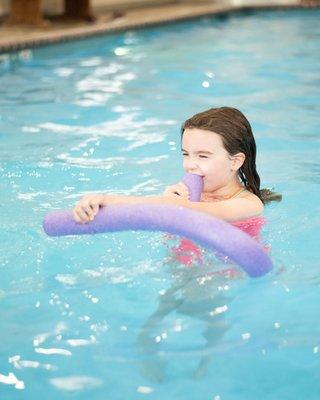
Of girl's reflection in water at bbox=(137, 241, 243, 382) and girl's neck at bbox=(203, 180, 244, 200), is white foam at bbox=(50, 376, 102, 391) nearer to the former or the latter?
girl's reflection in water at bbox=(137, 241, 243, 382)

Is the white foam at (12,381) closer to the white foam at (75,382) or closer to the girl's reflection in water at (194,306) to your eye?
the white foam at (75,382)

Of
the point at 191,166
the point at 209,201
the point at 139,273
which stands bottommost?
the point at 139,273

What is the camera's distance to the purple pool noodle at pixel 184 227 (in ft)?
9.40

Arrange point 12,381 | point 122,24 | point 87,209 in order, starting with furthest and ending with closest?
point 122,24 < point 87,209 < point 12,381

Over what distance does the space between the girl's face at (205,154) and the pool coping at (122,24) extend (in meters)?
8.05

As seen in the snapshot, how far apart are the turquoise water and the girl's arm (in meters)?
0.31

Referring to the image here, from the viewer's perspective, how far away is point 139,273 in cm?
379

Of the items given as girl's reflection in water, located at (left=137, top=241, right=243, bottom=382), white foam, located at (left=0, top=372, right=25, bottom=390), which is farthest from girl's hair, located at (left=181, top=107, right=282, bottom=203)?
white foam, located at (left=0, top=372, right=25, bottom=390)

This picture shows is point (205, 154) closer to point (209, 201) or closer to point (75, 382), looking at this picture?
point (209, 201)

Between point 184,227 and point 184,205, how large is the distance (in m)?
0.32

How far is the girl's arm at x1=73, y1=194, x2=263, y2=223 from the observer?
3006 mm

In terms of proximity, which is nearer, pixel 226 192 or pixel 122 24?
pixel 226 192

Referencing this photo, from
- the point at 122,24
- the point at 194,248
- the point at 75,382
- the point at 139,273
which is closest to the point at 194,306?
the point at 194,248

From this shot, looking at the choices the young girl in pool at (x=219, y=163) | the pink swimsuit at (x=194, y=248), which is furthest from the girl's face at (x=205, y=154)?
the pink swimsuit at (x=194, y=248)
